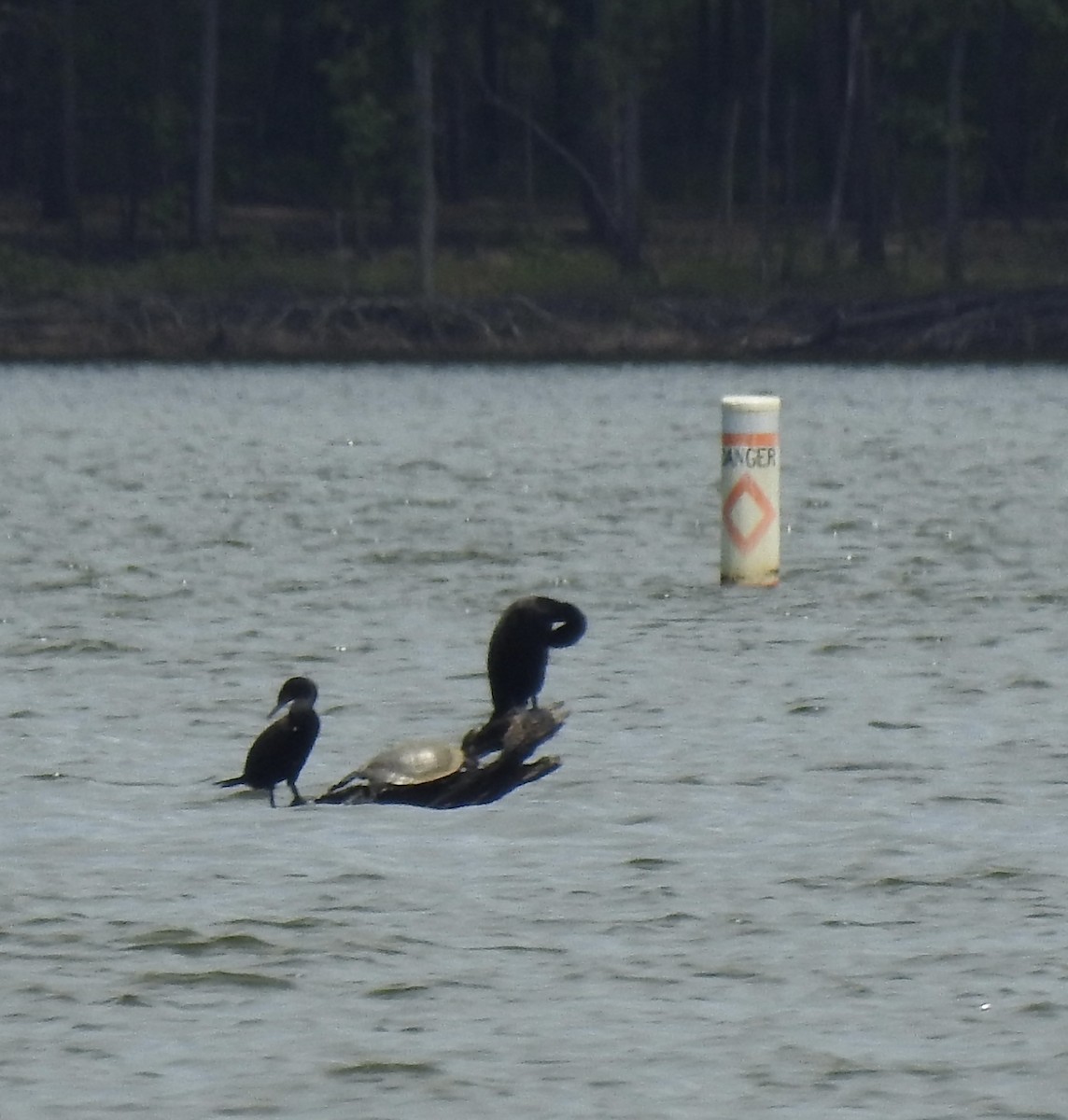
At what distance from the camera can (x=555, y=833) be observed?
10820mm

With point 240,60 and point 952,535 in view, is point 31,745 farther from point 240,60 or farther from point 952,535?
point 240,60

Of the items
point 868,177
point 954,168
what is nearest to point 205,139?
point 868,177

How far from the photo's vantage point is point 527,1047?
789 centimetres

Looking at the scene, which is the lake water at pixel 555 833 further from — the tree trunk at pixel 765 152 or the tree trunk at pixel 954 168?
the tree trunk at pixel 954 168

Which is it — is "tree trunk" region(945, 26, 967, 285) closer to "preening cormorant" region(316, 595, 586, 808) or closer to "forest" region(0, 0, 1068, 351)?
"forest" region(0, 0, 1068, 351)

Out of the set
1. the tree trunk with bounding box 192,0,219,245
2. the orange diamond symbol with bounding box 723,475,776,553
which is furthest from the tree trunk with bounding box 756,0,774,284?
the orange diamond symbol with bounding box 723,475,776,553

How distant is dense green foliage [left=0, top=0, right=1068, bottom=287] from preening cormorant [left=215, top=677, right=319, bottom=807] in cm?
5485

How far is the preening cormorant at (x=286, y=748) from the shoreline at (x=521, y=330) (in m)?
48.1

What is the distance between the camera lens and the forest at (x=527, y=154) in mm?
66438

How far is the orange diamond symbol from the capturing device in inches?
728

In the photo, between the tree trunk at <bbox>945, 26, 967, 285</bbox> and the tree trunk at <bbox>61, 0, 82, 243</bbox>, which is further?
the tree trunk at <bbox>61, 0, 82, 243</bbox>

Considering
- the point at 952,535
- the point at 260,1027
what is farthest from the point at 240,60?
the point at 260,1027

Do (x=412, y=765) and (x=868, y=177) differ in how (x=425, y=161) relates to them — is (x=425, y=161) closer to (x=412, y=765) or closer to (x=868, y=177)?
(x=868, y=177)

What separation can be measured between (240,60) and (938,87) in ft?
60.5
